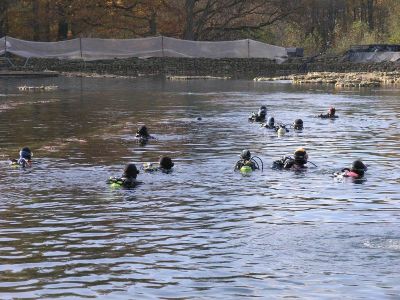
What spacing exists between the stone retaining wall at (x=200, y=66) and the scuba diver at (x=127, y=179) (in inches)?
2233

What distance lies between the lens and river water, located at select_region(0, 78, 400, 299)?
43.1 ft

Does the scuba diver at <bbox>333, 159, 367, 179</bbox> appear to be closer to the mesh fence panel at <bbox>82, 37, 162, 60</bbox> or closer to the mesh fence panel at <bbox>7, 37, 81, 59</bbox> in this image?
the mesh fence panel at <bbox>7, 37, 81, 59</bbox>

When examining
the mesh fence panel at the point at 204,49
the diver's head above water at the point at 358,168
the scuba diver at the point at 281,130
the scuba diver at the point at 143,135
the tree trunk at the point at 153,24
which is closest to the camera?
the diver's head above water at the point at 358,168

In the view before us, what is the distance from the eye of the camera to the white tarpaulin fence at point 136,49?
3118 inches

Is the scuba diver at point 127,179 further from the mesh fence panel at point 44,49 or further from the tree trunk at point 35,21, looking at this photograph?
the tree trunk at point 35,21

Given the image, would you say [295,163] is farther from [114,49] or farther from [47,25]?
[47,25]

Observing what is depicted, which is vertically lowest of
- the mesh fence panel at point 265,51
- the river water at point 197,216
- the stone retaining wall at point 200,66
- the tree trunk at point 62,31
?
the river water at point 197,216

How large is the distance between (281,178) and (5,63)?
58.5m

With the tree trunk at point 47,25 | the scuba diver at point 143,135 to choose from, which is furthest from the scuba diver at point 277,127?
the tree trunk at point 47,25

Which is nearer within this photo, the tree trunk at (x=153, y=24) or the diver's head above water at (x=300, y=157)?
the diver's head above water at (x=300, y=157)

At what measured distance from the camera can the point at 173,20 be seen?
93.4 metres

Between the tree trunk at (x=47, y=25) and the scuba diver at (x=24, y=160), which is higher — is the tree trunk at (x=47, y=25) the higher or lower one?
the higher one

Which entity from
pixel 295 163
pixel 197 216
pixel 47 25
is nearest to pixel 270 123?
pixel 295 163

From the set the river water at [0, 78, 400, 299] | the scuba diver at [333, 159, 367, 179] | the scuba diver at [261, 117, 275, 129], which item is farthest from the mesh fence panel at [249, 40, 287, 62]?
the scuba diver at [333, 159, 367, 179]
